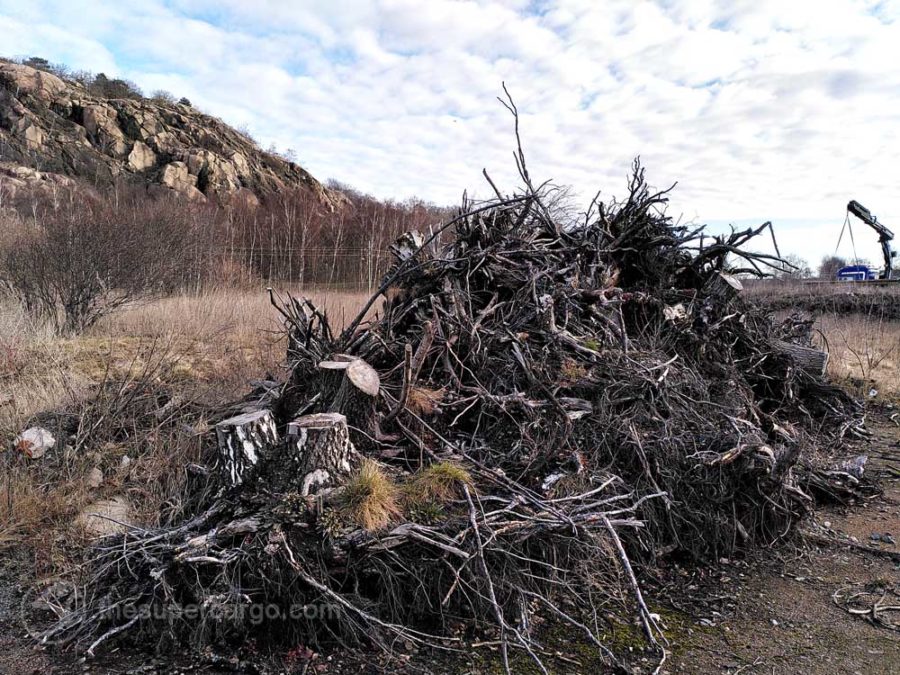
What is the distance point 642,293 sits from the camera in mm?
4906

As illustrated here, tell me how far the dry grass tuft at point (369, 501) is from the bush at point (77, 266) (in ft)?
21.8

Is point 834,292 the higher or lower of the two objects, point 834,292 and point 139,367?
the higher

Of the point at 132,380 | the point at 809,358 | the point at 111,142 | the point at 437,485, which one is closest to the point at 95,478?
the point at 132,380

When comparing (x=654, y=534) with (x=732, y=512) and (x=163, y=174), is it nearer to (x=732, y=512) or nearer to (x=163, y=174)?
(x=732, y=512)

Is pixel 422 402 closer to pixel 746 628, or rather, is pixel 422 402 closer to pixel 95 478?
pixel 746 628

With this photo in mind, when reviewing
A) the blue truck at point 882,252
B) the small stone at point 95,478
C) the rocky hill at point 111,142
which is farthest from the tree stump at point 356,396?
the rocky hill at point 111,142

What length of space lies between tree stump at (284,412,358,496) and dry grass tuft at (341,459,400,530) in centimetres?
13

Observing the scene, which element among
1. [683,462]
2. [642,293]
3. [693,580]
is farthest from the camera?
[642,293]

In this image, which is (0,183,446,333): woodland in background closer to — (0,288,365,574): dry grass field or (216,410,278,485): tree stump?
(0,288,365,574): dry grass field

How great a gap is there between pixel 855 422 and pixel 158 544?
21.6ft

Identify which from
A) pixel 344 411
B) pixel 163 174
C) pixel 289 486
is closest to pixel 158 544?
pixel 289 486

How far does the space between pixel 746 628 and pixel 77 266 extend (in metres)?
8.50

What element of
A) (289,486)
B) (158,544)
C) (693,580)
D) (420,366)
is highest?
(420,366)

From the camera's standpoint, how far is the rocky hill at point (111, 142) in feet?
105
